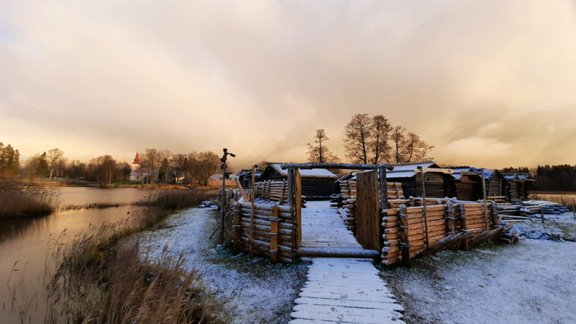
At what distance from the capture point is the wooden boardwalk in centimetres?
888

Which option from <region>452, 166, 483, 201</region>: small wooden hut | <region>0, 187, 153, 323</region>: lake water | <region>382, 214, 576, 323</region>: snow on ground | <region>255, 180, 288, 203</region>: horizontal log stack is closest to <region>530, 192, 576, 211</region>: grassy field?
<region>452, 166, 483, 201</region>: small wooden hut

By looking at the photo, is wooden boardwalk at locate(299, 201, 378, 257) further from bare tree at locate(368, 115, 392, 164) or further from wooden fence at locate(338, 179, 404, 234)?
bare tree at locate(368, 115, 392, 164)

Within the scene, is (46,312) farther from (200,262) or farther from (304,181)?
(304,181)

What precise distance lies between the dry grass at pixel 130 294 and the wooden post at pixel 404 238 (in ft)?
19.1

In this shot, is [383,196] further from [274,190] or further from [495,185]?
[495,185]

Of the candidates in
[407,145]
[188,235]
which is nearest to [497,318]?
[188,235]

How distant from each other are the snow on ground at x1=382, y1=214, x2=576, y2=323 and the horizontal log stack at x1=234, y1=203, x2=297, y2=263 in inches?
123

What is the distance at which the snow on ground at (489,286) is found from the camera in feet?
18.6

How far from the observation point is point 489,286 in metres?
7.15

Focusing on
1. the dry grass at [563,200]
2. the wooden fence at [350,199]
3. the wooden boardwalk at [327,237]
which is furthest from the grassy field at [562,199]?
the wooden boardwalk at [327,237]

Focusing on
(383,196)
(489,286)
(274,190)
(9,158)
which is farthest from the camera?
(9,158)

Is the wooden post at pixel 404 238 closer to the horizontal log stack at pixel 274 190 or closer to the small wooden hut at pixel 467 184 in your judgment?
the horizontal log stack at pixel 274 190

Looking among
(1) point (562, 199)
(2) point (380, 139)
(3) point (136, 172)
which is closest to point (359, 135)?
(2) point (380, 139)

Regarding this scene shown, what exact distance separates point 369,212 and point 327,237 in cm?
242
